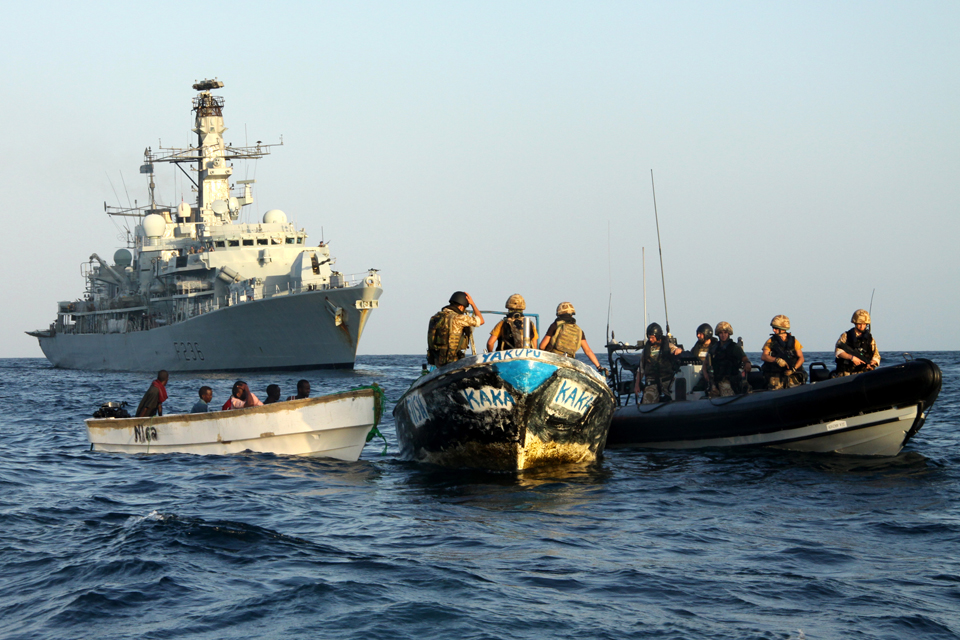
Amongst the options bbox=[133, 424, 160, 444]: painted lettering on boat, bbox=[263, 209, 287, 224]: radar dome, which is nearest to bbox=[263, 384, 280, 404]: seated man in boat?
bbox=[133, 424, 160, 444]: painted lettering on boat

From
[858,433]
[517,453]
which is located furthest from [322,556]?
[858,433]

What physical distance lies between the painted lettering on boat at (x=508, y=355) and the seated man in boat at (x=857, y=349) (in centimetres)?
456

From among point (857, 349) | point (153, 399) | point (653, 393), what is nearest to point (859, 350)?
point (857, 349)

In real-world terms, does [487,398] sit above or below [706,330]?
below

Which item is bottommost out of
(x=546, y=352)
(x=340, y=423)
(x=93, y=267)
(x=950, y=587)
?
(x=950, y=587)

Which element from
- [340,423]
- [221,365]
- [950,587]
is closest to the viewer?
[950,587]

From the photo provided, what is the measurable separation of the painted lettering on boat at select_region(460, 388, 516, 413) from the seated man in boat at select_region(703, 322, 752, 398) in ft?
14.0

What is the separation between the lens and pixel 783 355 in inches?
504

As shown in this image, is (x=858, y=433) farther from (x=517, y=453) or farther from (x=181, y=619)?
(x=181, y=619)

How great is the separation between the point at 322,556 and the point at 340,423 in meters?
5.59

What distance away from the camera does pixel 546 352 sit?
1063 centimetres

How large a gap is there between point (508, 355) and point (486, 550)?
3.45 metres

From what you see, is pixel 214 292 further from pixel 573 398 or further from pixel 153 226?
pixel 573 398

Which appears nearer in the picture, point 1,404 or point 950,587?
point 950,587
